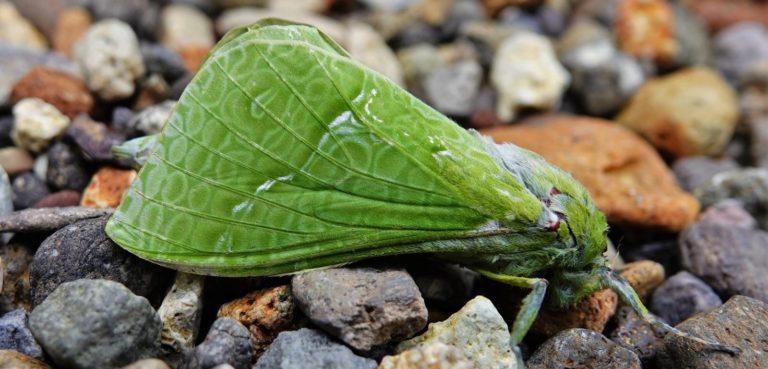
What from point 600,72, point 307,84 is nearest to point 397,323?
point 307,84

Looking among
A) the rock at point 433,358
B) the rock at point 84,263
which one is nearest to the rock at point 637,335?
the rock at point 433,358

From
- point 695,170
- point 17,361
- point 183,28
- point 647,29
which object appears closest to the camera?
point 17,361

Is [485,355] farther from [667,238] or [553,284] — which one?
[667,238]

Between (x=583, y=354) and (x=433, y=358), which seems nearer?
(x=433, y=358)

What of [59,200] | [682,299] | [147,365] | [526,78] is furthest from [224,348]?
[526,78]

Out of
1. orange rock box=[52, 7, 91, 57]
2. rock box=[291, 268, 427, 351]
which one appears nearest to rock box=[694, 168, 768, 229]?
rock box=[291, 268, 427, 351]

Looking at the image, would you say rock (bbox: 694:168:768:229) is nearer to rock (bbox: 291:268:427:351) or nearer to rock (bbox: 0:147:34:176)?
rock (bbox: 291:268:427:351)

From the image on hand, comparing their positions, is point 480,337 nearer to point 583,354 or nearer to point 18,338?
point 583,354
